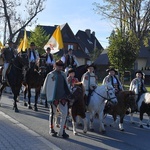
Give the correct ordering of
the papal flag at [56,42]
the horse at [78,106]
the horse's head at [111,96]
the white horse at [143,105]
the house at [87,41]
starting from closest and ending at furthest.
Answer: the horse at [78,106] → the horse's head at [111,96] → the white horse at [143,105] → the papal flag at [56,42] → the house at [87,41]

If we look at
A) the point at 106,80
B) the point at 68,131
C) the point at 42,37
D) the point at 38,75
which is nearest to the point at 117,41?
the point at 38,75

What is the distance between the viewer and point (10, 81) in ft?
46.2

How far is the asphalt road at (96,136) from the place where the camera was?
8500mm

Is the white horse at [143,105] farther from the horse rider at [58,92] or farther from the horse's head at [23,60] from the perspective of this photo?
the horse's head at [23,60]

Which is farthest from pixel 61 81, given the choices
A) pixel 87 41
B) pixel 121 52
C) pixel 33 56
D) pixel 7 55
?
pixel 87 41

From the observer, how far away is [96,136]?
31.8 ft

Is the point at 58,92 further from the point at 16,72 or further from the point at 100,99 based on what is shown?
the point at 16,72

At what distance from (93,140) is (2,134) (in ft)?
8.25

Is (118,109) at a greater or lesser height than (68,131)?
greater

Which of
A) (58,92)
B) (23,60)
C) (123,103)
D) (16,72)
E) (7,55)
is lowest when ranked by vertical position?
(123,103)

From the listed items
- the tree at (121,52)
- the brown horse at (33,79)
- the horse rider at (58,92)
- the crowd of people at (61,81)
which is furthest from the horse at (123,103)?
the tree at (121,52)

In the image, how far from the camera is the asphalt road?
27.9 ft

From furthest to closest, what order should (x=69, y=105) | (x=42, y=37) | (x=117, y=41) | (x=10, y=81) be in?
(x=42, y=37), (x=117, y=41), (x=10, y=81), (x=69, y=105)

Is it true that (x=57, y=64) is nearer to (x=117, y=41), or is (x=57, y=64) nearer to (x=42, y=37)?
(x=117, y=41)
